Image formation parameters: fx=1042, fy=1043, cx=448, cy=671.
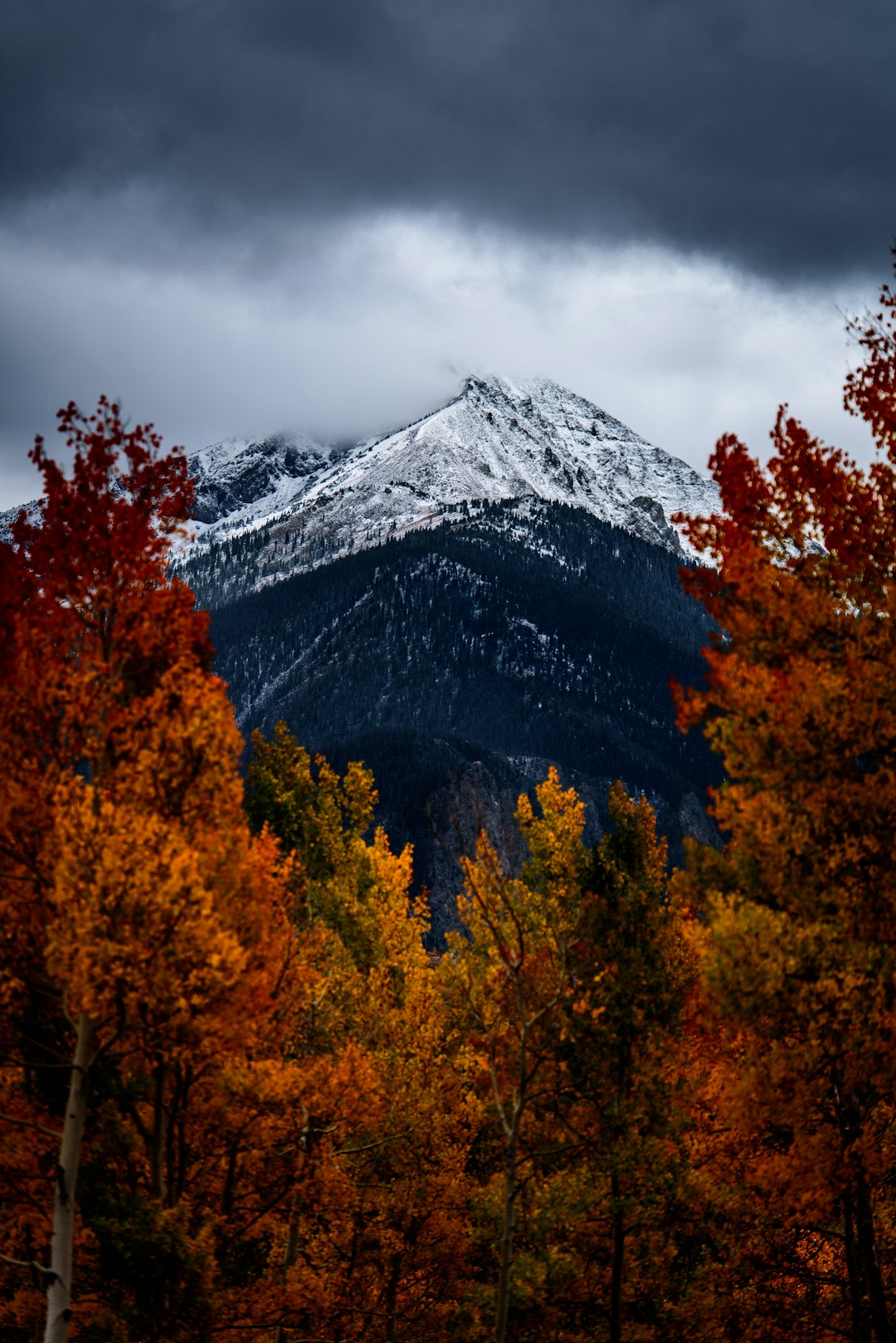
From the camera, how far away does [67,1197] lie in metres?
10.1

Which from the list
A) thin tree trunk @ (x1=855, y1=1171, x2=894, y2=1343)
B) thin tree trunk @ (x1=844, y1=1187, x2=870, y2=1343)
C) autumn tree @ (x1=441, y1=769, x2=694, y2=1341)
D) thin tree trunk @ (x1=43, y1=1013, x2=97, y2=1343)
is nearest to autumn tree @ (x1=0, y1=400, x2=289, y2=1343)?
thin tree trunk @ (x1=43, y1=1013, x2=97, y2=1343)

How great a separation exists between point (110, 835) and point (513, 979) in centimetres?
641

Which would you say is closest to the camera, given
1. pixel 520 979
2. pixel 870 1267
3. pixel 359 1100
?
pixel 870 1267

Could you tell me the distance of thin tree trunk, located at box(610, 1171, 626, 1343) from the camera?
16.3 m

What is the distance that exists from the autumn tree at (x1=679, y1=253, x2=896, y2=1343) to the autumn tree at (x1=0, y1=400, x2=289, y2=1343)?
5312 millimetres

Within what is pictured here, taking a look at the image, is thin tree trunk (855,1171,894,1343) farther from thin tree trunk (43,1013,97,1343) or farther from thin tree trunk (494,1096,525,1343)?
thin tree trunk (43,1013,97,1343)

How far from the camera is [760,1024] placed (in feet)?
37.4

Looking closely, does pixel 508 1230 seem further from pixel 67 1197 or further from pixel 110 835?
Result: pixel 110 835

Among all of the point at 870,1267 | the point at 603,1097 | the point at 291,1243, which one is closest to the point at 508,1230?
the point at 603,1097

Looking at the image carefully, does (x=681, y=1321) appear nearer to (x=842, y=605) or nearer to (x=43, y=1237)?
(x=43, y=1237)

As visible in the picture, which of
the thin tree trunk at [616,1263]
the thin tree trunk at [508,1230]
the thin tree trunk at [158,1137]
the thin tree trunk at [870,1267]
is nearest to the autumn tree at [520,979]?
the thin tree trunk at [508,1230]

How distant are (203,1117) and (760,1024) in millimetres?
8119

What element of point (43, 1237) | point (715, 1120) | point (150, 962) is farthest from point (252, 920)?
point (715, 1120)

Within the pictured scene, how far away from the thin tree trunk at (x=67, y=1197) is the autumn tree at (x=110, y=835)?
18mm
